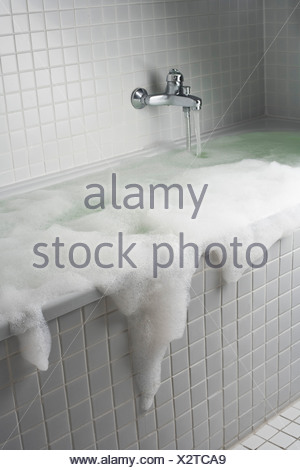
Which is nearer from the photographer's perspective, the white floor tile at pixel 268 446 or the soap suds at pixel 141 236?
the soap suds at pixel 141 236

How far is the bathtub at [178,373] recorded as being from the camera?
59.3 inches

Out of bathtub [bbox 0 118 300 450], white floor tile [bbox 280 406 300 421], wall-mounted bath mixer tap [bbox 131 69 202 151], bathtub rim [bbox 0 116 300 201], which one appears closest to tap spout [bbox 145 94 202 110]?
wall-mounted bath mixer tap [bbox 131 69 202 151]

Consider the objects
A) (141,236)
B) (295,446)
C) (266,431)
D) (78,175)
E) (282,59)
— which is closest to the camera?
(141,236)

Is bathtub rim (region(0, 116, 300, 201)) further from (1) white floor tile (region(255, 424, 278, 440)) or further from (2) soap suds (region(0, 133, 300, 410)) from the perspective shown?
(1) white floor tile (region(255, 424, 278, 440))

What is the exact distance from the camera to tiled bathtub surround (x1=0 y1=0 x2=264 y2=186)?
2.20 m

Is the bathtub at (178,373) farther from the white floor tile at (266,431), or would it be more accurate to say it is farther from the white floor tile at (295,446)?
the white floor tile at (295,446)

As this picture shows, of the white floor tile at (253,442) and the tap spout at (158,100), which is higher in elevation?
the tap spout at (158,100)

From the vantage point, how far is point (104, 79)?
243cm

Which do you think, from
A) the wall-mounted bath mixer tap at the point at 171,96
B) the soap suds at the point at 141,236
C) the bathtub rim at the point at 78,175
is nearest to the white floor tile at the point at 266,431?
the soap suds at the point at 141,236

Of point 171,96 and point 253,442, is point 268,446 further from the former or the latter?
point 171,96

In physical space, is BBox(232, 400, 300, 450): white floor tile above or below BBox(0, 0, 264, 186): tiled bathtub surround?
below

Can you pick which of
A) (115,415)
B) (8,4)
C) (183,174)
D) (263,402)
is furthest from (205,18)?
(115,415)

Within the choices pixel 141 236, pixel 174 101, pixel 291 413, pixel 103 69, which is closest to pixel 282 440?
pixel 291 413

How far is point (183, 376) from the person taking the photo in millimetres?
1806
